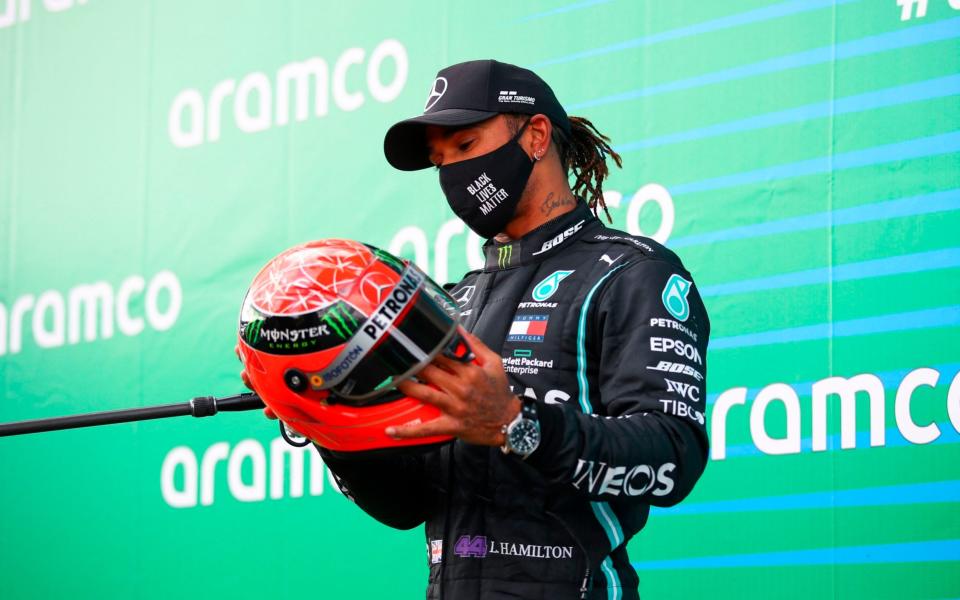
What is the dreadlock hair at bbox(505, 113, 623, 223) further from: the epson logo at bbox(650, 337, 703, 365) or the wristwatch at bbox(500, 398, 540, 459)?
the wristwatch at bbox(500, 398, 540, 459)

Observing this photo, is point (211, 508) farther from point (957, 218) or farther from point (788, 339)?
point (957, 218)

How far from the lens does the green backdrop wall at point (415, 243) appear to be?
253cm

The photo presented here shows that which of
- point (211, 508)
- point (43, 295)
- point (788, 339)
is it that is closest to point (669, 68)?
point (788, 339)

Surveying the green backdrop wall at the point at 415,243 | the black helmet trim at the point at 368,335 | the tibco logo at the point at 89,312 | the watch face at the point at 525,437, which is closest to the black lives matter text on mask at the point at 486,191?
the black helmet trim at the point at 368,335

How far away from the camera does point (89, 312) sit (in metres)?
3.88

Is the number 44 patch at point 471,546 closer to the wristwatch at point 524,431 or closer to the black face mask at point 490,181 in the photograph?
the wristwatch at point 524,431

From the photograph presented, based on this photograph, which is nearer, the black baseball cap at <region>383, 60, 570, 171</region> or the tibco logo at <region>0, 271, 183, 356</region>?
the black baseball cap at <region>383, 60, 570, 171</region>

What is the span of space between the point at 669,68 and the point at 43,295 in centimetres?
214

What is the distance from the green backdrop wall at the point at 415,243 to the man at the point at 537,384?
708mm

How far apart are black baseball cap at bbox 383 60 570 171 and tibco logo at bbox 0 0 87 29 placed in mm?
2474

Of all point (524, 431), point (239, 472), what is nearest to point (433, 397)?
point (524, 431)

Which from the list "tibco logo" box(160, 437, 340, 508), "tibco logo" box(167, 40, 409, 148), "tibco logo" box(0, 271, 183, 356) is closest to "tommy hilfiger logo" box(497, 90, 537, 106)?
"tibco logo" box(167, 40, 409, 148)

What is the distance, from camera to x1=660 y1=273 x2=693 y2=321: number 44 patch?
6.13 feet

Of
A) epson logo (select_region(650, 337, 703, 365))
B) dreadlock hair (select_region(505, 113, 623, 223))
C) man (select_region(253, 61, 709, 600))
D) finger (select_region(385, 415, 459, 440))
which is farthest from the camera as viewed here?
dreadlock hair (select_region(505, 113, 623, 223))
